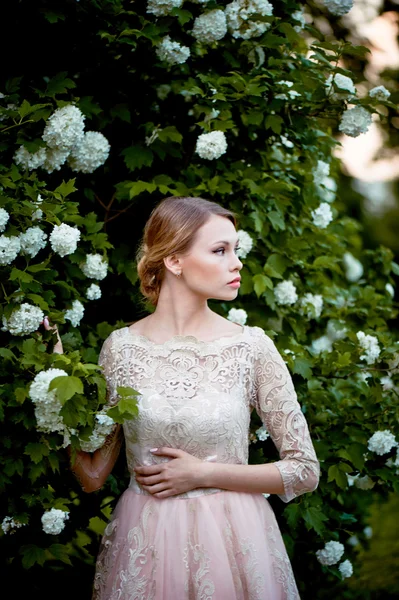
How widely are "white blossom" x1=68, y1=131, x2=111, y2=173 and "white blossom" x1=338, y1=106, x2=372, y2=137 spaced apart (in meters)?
1.10

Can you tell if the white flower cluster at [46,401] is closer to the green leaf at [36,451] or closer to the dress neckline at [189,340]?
the green leaf at [36,451]

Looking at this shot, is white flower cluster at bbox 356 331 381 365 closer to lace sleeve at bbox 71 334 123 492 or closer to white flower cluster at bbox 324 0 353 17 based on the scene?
lace sleeve at bbox 71 334 123 492

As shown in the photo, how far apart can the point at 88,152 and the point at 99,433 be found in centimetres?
129

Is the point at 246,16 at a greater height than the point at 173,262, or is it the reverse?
the point at 246,16

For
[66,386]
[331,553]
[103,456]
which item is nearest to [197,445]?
[103,456]

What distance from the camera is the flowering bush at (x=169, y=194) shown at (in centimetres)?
280

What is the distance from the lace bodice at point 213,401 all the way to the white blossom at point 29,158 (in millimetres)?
887

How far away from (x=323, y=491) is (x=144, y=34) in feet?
7.33

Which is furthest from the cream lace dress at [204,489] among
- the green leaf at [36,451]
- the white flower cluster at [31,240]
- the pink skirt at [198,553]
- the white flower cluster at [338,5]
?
the white flower cluster at [338,5]

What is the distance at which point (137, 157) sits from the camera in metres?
3.40

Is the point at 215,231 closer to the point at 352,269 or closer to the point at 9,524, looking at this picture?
the point at 9,524

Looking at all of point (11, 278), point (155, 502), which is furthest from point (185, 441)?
point (11, 278)

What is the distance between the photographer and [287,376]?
8.62ft

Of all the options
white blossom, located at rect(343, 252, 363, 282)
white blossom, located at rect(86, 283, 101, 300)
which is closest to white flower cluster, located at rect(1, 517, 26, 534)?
white blossom, located at rect(86, 283, 101, 300)
